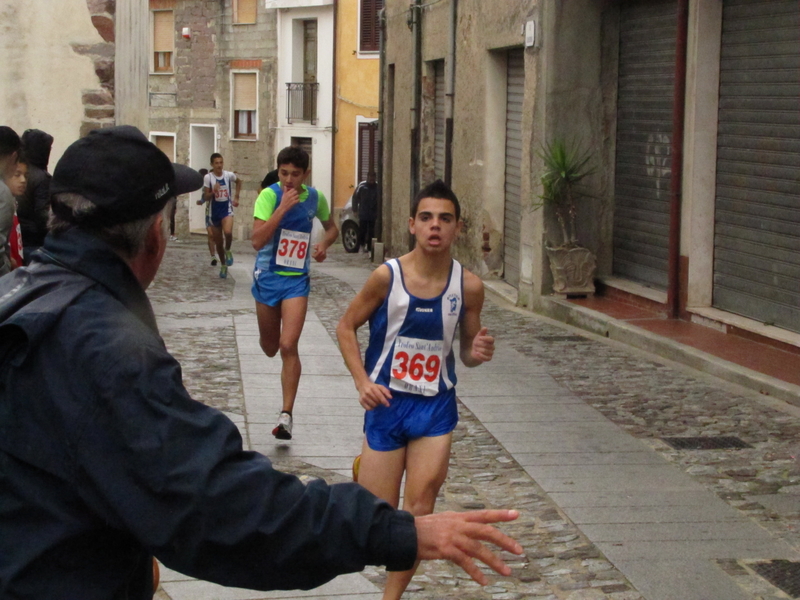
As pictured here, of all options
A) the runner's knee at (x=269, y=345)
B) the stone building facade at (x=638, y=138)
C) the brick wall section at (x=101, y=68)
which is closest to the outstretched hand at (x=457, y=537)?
the runner's knee at (x=269, y=345)

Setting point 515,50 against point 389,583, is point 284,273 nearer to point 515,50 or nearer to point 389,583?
point 389,583

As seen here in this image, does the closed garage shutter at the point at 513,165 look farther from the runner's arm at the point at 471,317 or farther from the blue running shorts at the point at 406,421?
the blue running shorts at the point at 406,421

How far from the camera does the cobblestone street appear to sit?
483 cm

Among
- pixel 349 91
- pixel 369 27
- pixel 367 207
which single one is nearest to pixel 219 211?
pixel 367 207

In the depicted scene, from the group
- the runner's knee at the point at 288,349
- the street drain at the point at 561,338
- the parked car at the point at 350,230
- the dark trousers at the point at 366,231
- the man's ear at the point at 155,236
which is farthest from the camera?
the parked car at the point at 350,230

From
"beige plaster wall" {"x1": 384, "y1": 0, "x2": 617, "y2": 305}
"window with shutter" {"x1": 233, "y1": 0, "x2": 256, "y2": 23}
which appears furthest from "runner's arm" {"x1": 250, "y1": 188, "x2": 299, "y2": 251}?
"window with shutter" {"x1": 233, "y1": 0, "x2": 256, "y2": 23}

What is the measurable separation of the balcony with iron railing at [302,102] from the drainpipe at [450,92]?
69.5 ft

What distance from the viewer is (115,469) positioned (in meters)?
1.92

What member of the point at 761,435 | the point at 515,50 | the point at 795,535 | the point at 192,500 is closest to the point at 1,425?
the point at 192,500

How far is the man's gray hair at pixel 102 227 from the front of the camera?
82.9 inches

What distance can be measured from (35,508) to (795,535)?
421cm

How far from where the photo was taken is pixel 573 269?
13.0 m

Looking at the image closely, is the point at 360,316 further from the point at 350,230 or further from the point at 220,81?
the point at 220,81

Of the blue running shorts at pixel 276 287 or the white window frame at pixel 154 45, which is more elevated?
the white window frame at pixel 154 45
